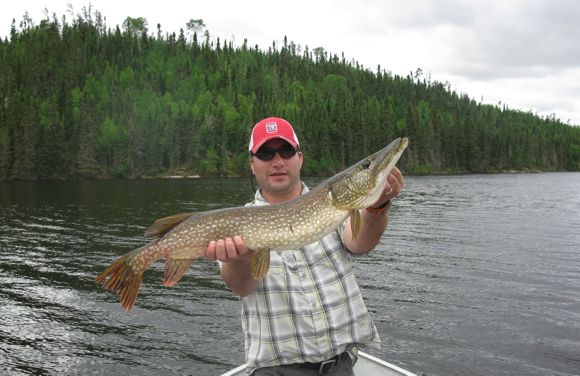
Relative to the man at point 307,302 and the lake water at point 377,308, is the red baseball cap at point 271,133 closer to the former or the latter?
the man at point 307,302

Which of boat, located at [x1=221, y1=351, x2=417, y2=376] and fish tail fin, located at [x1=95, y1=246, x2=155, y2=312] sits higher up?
fish tail fin, located at [x1=95, y1=246, x2=155, y2=312]

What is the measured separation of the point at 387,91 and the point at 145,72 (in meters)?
76.4

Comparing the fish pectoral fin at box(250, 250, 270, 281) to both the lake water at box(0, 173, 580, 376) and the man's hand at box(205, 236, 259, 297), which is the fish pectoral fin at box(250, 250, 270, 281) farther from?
the lake water at box(0, 173, 580, 376)

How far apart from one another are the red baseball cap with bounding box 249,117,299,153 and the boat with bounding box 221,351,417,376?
8.61 feet

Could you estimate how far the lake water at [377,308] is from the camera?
913cm

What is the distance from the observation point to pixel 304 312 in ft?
10.7

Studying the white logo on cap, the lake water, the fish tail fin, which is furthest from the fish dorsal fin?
the lake water

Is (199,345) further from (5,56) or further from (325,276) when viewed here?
(5,56)

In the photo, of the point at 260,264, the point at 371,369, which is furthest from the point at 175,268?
the point at 371,369

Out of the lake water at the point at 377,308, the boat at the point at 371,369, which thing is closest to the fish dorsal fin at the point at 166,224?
the boat at the point at 371,369

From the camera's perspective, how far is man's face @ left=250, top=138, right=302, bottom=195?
3566mm

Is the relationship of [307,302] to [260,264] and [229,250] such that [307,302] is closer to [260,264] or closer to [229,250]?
[260,264]

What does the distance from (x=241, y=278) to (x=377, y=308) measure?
30.9 feet

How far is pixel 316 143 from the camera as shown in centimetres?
9531
